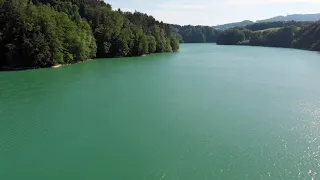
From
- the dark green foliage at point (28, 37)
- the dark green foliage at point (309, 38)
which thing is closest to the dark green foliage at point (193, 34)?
the dark green foliage at point (309, 38)

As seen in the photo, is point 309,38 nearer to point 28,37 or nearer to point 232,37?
point 232,37

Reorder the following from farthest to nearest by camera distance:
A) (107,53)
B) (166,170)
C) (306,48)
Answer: (306,48) → (107,53) → (166,170)

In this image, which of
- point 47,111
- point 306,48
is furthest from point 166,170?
point 306,48

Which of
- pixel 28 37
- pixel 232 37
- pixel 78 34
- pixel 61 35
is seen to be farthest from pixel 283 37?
pixel 28 37

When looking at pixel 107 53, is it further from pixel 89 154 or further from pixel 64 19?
pixel 89 154

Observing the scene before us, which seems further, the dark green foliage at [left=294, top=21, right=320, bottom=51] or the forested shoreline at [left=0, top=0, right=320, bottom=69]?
the dark green foliage at [left=294, top=21, right=320, bottom=51]

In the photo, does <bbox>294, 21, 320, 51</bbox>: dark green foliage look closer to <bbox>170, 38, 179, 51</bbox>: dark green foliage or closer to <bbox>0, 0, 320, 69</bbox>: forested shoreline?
<bbox>0, 0, 320, 69</bbox>: forested shoreline

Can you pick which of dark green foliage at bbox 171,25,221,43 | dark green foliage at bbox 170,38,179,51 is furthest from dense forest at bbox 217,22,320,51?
dark green foliage at bbox 170,38,179,51
